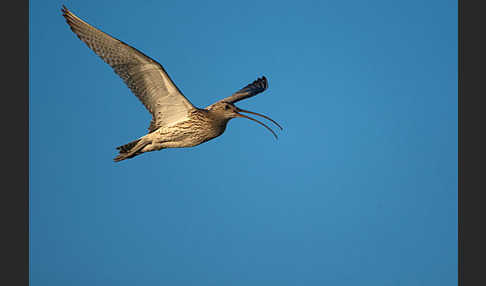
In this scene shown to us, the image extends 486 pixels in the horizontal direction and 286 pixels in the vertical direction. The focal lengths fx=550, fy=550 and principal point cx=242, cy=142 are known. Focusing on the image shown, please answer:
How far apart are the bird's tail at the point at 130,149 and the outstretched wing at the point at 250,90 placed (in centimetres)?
196

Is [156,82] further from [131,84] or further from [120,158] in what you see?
[120,158]

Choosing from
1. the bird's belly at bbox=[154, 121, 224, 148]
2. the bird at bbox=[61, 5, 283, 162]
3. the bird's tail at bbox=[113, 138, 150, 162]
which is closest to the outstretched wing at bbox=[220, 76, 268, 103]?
the bird at bbox=[61, 5, 283, 162]

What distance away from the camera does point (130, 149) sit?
309 inches

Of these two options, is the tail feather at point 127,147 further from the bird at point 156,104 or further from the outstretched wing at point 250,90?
the outstretched wing at point 250,90

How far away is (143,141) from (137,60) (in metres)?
1.17

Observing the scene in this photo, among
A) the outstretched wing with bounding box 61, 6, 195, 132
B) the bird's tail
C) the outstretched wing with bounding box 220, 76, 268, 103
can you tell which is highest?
the outstretched wing with bounding box 220, 76, 268, 103

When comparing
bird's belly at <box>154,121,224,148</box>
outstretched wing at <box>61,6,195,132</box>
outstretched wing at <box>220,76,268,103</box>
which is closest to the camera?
outstretched wing at <box>61,6,195,132</box>

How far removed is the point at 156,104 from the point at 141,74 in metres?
0.51

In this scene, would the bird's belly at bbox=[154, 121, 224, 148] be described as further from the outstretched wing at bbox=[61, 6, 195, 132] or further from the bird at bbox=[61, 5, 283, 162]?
the outstretched wing at bbox=[61, 6, 195, 132]

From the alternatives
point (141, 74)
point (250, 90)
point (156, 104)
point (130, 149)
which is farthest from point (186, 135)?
point (250, 90)

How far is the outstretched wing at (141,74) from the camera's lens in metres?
7.06

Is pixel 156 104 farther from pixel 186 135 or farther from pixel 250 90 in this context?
pixel 250 90

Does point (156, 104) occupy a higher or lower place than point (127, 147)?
higher

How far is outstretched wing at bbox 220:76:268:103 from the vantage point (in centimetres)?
946
